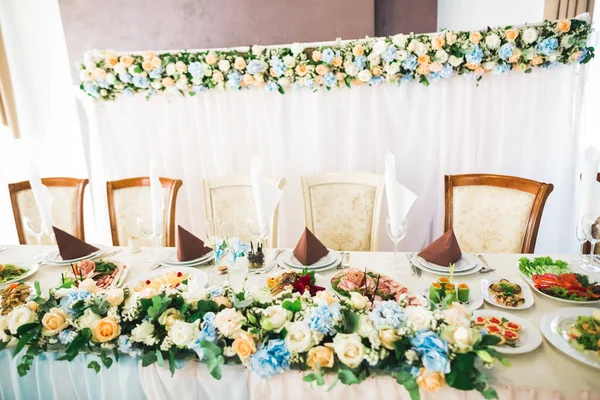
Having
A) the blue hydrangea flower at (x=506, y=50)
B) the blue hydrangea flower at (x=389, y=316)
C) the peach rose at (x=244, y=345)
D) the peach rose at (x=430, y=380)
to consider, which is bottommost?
the peach rose at (x=430, y=380)

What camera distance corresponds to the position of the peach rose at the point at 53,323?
38.5 inches

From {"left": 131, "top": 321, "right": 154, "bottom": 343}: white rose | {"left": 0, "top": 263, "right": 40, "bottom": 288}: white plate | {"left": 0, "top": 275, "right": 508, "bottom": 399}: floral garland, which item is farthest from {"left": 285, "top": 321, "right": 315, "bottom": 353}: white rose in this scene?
{"left": 0, "top": 263, "right": 40, "bottom": 288}: white plate

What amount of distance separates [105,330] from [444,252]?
1149mm

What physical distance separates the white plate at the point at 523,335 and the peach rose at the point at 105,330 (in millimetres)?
938

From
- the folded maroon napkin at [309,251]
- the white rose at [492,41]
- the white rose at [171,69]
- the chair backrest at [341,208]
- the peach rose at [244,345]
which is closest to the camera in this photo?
the peach rose at [244,345]

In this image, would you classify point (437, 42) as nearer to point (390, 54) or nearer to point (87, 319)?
point (390, 54)

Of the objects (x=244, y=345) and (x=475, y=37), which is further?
(x=475, y=37)

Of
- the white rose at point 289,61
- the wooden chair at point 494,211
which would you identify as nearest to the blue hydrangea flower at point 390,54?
the white rose at point 289,61

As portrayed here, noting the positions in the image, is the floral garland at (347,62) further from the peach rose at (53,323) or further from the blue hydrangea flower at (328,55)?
the peach rose at (53,323)

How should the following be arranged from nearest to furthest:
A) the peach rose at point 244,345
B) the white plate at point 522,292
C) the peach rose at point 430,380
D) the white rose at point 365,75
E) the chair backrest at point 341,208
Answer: the peach rose at point 430,380 → the peach rose at point 244,345 → the white plate at point 522,292 → the chair backrest at point 341,208 → the white rose at point 365,75

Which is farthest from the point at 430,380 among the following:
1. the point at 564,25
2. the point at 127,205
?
the point at 564,25

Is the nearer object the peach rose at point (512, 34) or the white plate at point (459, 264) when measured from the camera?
the white plate at point (459, 264)

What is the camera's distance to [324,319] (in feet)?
2.92

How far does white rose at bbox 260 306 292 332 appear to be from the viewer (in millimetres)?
913
